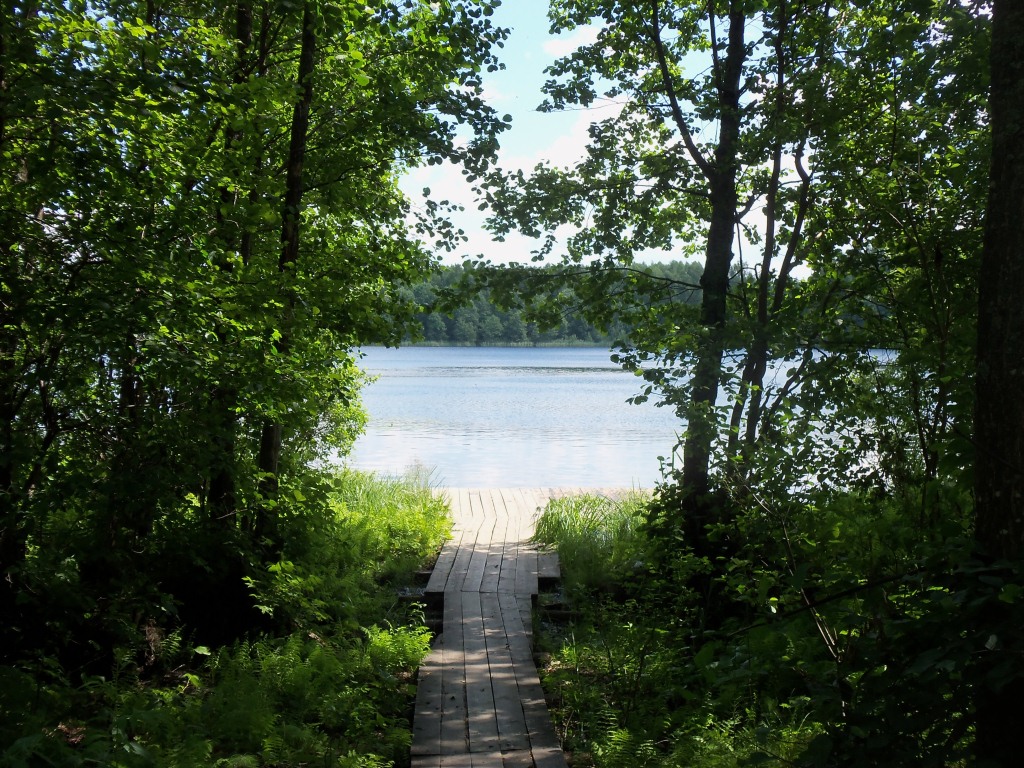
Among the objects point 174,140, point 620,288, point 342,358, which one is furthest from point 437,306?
point 174,140

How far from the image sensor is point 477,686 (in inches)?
221

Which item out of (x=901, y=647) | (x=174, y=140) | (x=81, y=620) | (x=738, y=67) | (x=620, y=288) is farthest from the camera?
(x=620, y=288)

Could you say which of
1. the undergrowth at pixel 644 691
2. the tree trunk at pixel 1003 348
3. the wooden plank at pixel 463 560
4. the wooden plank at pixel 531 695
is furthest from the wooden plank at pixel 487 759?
the wooden plank at pixel 463 560

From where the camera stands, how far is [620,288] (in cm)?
826

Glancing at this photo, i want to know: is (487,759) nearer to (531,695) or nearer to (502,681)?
(531,695)

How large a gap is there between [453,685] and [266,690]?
1194mm

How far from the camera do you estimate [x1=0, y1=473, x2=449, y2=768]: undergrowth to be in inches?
167

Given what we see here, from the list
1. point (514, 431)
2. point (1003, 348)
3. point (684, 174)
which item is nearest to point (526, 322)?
point (684, 174)

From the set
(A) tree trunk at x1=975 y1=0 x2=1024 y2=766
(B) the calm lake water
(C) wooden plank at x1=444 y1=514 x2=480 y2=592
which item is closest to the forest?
(A) tree trunk at x1=975 y1=0 x2=1024 y2=766

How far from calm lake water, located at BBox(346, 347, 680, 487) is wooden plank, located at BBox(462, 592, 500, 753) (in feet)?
14.8

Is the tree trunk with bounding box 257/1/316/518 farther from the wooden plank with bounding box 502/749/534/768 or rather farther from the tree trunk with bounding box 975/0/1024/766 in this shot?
the tree trunk with bounding box 975/0/1024/766

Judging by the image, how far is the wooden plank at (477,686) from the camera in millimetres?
4840

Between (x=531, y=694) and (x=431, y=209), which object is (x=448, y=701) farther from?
(x=431, y=209)

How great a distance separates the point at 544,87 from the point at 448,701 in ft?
18.2
